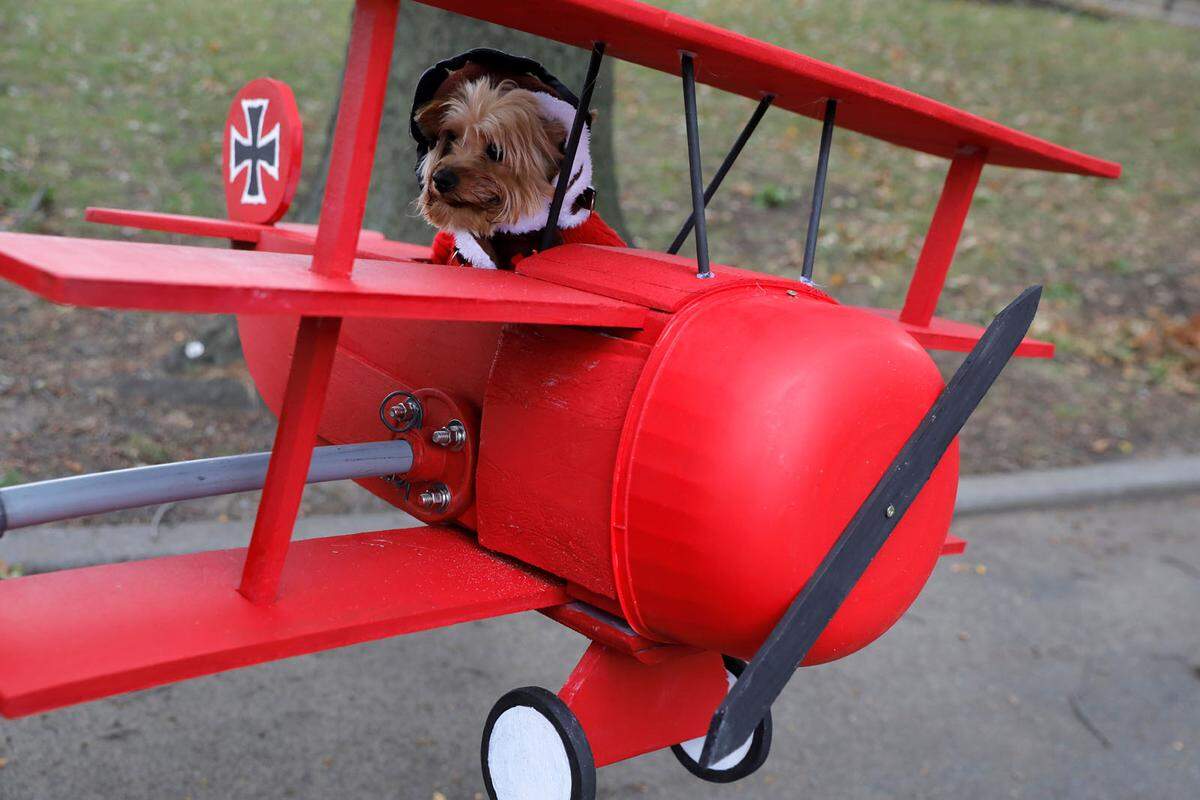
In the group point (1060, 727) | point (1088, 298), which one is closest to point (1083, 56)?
point (1088, 298)

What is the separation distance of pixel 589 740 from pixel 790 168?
20.4ft

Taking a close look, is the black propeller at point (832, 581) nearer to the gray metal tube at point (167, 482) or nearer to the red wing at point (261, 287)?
the red wing at point (261, 287)

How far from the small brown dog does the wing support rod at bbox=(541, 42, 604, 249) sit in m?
0.02

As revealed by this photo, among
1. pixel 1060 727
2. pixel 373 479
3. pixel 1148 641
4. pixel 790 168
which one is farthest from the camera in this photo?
pixel 790 168

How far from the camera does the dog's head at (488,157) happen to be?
207 centimetres

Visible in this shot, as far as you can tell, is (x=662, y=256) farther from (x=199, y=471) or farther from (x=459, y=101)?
(x=199, y=471)

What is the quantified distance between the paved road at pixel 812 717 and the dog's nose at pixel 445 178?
1.75 m

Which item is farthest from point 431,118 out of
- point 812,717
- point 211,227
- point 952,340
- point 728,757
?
point 812,717

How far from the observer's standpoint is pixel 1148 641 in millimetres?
4402

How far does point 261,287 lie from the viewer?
1439 millimetres

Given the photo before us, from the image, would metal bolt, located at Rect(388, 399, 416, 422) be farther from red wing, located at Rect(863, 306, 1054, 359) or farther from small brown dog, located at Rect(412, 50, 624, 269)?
red wing, located at Rect(863, 306, 1054, 359)

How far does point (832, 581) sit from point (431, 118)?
1.16 m

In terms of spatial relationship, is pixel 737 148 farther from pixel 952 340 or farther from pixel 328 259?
pixel 328 259

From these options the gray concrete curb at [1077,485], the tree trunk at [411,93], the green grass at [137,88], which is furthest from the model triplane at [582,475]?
the green grass at [137,88]
